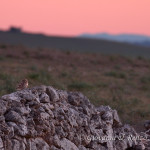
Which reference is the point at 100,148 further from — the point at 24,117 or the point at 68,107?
the point at 24,117

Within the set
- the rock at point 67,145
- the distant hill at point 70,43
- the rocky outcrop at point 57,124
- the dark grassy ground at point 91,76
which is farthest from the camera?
the distant hill at point 70,43

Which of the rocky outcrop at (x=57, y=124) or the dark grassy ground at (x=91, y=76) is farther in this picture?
the dark grassy ground at (x=91, y=76)

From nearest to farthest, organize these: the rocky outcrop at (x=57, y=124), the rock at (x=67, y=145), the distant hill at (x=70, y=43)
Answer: the rocky outcrop at (x=57, y=124), the rock at (x=67, y=145), the distant hill at (x=70, y=43)

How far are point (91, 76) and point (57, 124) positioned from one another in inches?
727

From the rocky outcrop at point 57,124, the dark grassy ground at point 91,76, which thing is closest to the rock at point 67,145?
the rocky outcrop at point 57,124

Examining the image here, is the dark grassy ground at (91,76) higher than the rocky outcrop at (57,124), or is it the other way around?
the rocky outcrop at (57,124)

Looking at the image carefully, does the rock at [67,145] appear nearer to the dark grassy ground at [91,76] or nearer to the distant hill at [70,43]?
the dark grassy ground at [91,76]

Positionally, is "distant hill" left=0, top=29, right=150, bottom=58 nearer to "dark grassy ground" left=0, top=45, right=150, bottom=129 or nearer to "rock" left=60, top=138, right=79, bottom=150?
"dark grassy ground" left=0, top=45, right=150, bottom=129

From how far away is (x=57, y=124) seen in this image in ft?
30.7

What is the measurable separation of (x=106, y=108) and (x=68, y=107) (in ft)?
4.64

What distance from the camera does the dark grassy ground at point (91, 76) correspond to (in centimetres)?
1540

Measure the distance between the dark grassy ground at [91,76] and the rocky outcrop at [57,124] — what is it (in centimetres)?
284

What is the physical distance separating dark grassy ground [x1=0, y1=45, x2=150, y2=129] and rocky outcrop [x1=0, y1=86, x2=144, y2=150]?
2.84 m

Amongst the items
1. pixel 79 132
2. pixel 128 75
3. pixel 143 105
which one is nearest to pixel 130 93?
pixel 143 105
